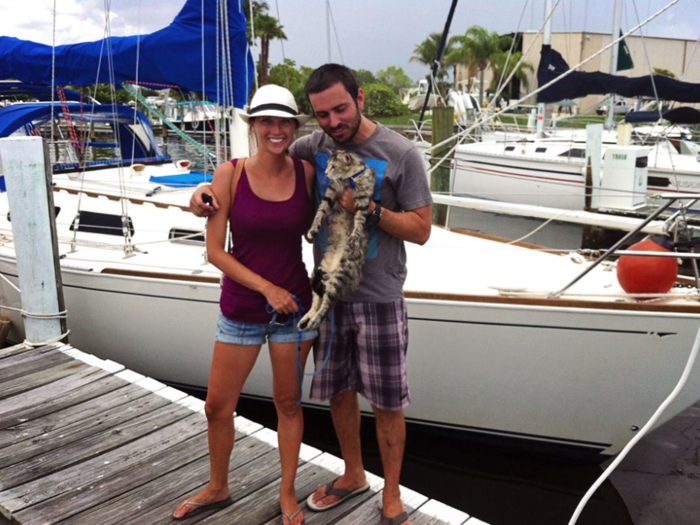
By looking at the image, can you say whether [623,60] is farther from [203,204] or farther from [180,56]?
[203,204]

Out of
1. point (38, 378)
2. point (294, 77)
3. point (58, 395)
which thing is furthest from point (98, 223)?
point (294, 77)

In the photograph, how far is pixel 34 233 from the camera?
15.3 feet

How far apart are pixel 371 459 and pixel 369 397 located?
8.51ft

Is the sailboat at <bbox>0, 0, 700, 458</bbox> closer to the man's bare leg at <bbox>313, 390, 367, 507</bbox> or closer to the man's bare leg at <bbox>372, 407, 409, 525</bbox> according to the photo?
the man's bare leg at <bbox>313, 390, 367, 507</bbox>

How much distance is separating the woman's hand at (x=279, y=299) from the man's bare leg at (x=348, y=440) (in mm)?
495

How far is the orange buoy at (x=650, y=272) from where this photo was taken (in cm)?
381

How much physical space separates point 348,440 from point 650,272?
2197 millimetres

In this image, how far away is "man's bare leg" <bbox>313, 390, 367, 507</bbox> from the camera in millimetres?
2713

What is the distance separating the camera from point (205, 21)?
564 centimetres

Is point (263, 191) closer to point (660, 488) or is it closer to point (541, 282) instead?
point (541, 282)

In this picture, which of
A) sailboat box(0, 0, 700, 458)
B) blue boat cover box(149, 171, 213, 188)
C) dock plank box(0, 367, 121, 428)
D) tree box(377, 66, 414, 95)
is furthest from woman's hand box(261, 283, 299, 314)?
tree box(377, 66, 414, 95)

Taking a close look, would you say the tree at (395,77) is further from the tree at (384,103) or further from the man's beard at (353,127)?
the man's beard at (353,127)

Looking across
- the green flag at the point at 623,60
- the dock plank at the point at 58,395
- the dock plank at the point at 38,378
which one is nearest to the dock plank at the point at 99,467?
the dock plank at the point at 58,395

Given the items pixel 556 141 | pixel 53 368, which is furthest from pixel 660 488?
pixel 556 141
